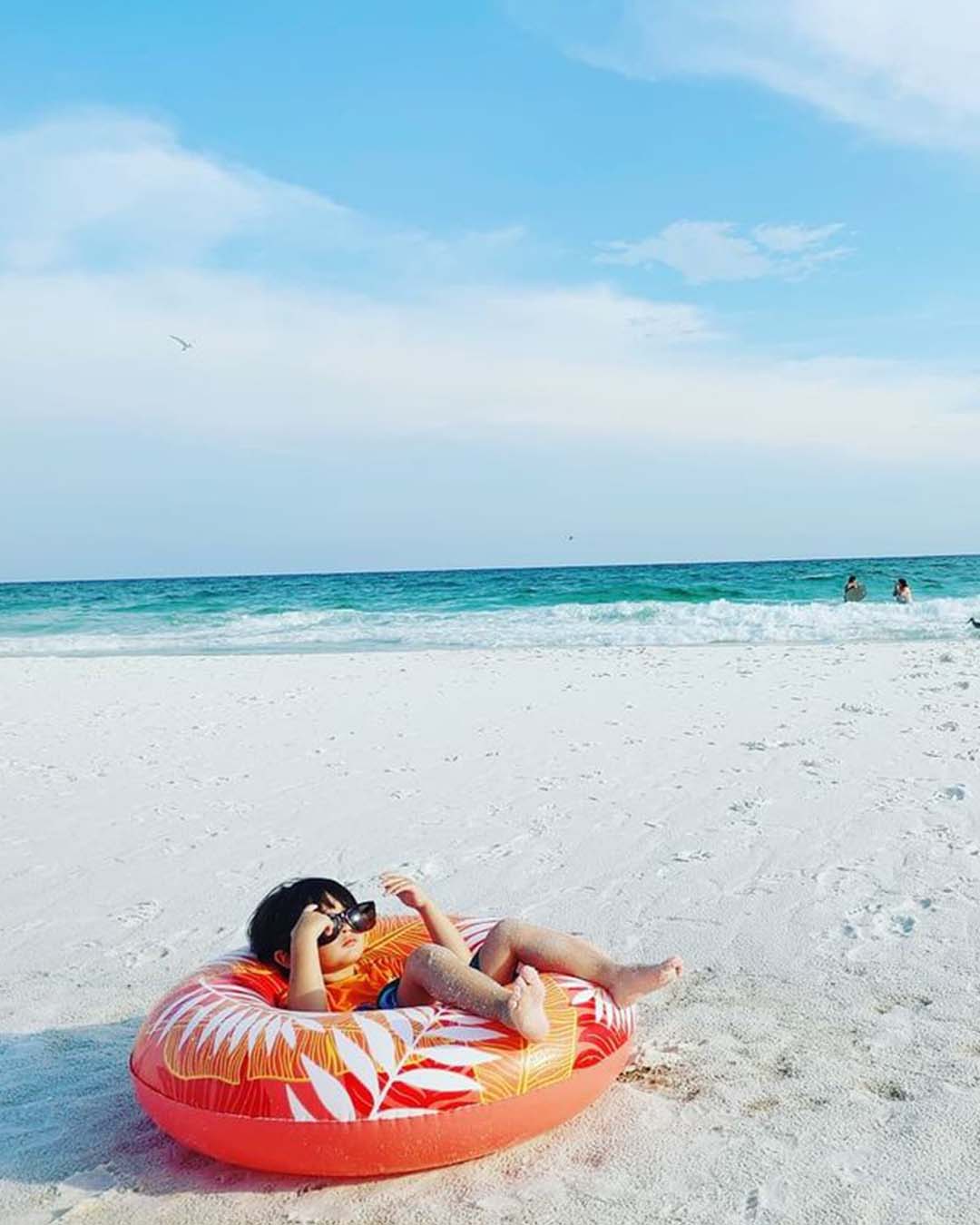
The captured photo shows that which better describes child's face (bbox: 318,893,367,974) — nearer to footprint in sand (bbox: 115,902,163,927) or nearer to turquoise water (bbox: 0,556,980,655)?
footprint in sand (bbox: 115,902,163,927)

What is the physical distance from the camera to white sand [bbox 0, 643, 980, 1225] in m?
3.37

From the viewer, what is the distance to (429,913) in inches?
157

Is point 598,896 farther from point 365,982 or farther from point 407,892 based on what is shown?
point 407,892

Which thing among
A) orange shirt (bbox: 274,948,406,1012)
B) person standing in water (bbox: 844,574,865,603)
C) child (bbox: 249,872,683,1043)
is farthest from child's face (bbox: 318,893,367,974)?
person standing in water (bbox: 844,574,865,603)

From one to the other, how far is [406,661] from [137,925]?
455 inches

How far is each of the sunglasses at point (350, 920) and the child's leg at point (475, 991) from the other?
0.88 feet

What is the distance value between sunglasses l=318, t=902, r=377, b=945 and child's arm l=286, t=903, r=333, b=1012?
2 cm

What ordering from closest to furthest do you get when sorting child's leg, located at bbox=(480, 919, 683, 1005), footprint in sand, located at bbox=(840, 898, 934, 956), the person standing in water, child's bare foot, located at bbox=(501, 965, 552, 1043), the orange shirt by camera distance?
child's bare foot, located at bbox=(501, 965, 552, 1043), child's leg, located at bbox=(480, 919, 683, 1005), the orange shirt, footprint in sand, located at bbox=(840, 898, 934, 956), the person standing in water

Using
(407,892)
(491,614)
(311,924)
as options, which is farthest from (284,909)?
(491,614)

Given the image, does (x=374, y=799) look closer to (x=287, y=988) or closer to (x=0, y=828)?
(x=0, y=828)

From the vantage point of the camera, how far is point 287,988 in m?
4.04

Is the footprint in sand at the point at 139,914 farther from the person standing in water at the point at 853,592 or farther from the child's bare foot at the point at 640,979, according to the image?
the person standing in water at the point at 853,592

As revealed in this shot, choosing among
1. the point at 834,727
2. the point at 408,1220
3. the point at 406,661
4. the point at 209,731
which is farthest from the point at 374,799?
the point at 406,661

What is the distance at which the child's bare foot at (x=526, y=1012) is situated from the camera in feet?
11.4
